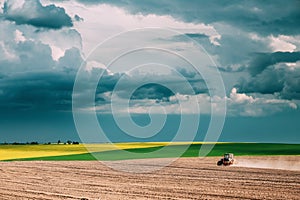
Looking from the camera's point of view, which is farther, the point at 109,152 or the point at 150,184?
the point at 109,152

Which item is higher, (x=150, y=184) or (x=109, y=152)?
(x=109, y=152)

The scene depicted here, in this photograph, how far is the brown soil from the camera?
22.1 m

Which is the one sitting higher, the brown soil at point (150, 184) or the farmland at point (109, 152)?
the farmland at point (109, 152)

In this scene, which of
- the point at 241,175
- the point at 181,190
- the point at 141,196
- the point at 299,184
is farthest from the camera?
the point at 241,175

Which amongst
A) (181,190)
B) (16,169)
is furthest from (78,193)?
(16,169)

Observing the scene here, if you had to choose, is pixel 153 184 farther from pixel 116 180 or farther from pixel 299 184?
pixel 299 184

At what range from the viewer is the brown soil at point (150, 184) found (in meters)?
22.1

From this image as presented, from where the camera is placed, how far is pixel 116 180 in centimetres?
2852

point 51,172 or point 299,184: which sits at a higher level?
point 51,172

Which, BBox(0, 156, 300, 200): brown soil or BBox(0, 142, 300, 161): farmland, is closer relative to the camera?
BBox(0, 156, 300, 200): brown soil

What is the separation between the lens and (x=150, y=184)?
25969 millimetres

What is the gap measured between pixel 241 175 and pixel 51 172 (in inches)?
532

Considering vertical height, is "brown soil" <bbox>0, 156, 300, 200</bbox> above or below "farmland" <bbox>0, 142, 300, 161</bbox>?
below

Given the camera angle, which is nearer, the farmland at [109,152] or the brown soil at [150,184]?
the brown soil at [150,184]
